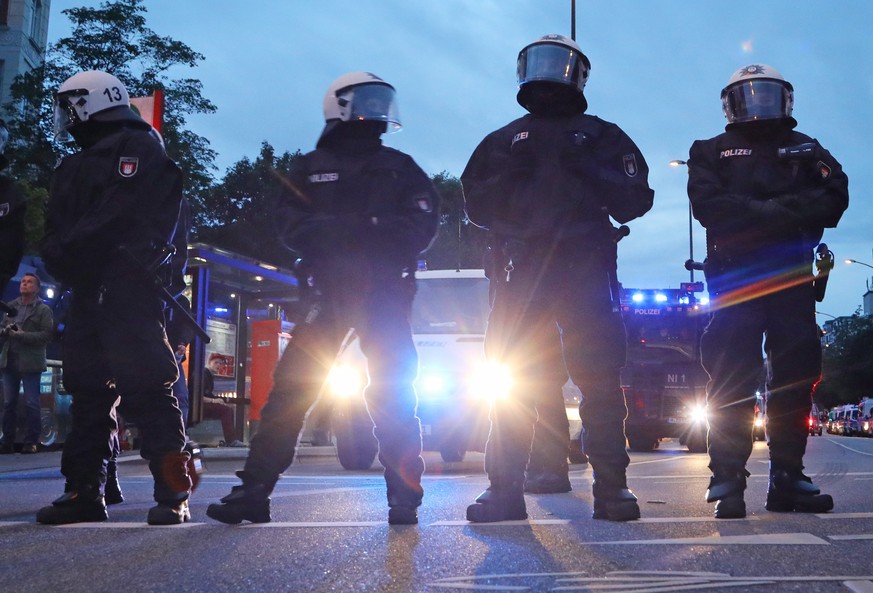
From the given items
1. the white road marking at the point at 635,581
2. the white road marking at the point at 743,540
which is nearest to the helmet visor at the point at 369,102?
the white road marking at the point at 743,540

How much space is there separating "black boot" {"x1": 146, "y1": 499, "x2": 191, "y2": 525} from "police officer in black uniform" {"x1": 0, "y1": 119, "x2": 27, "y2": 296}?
59.5 inches

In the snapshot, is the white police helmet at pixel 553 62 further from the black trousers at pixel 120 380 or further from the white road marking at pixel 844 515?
the white road marking at pixel 844 515

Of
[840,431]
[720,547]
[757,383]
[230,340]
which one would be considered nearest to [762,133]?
[757,383]

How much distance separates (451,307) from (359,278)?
725 cm

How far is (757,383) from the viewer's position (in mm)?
5215

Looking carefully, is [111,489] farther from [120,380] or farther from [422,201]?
[422,201]

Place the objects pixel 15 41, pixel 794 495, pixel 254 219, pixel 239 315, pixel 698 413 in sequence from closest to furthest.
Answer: pixel 794 495 → pixel 239 315 → pixel 698 413 → pixel 15 41 → pixel 254 219

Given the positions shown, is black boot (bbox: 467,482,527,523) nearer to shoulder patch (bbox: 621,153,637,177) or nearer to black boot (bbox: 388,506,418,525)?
black boot (bbox: 388,506,418,525)

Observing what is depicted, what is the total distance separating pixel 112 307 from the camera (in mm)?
4727

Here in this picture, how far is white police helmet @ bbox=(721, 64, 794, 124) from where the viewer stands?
17.3 feet

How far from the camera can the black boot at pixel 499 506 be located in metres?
4.59

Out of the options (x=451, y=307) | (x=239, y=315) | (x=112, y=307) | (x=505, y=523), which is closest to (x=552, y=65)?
(x=505, y=523)

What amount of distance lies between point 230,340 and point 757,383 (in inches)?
477

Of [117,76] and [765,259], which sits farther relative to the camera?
[117,76]
